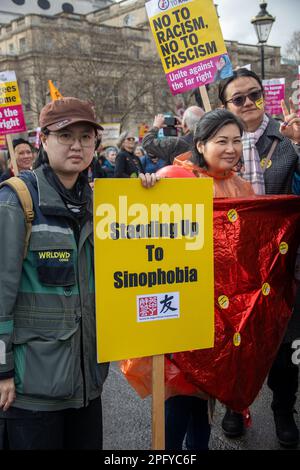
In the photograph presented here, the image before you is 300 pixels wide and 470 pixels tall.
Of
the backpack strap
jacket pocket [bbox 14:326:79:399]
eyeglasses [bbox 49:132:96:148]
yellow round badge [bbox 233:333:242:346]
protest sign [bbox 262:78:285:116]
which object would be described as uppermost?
protest sign [bbox 262:78:285:116]

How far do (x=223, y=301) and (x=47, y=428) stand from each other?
3.26 ft

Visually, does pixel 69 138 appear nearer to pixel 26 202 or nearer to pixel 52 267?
pixel 26 202

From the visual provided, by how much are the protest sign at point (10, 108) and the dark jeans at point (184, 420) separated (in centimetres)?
526

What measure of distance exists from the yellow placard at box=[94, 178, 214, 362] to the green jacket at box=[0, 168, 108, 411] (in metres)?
0.11

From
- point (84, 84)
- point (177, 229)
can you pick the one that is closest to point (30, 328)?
point (177, 229)

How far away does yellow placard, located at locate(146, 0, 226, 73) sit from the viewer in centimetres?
390

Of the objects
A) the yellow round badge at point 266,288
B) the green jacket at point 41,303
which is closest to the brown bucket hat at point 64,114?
the green jacket at point 41,303

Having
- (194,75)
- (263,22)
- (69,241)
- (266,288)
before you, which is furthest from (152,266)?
(263,22)

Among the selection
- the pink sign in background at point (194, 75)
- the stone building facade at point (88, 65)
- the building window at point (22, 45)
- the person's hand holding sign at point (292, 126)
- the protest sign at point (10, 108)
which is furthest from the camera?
the building window at point (22, 45)

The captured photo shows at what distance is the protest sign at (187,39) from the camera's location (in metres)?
3.90

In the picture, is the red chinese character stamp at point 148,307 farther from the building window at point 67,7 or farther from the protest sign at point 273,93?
the building window at point 67,7

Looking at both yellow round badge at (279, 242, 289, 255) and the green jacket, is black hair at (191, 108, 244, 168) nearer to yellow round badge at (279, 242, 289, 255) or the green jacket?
yellow round badge at (279, 242, 289, 255)

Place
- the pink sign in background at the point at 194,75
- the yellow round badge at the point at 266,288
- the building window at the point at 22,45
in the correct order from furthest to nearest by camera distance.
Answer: the building window at the point at 22,45
the pink sign in background at the point at 194,75
the yellow round badge at the point at 266,288

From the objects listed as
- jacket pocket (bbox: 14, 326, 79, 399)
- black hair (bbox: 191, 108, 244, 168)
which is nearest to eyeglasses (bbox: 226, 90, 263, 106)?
black hair (bbox: 191, 108, 244, 168)
